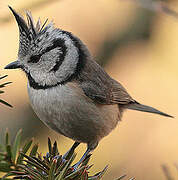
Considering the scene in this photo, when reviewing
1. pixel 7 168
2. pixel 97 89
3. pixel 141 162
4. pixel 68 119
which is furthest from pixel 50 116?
pixel 141 162

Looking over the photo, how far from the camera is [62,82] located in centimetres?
325

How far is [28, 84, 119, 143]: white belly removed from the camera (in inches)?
122

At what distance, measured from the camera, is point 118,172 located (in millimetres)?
5125

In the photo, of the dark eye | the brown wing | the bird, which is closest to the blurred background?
the brown wing

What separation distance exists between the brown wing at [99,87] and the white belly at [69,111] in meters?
0.10

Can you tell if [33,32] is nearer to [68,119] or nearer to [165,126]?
[68,119]

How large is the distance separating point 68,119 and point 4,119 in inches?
97.4

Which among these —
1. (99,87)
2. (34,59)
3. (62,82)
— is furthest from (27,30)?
(99,87)

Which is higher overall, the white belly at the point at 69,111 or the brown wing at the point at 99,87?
the brown wing at the point at 99,87

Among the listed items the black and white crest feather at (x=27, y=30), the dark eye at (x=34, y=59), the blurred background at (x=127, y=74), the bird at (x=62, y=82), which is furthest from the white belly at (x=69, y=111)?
the blurred background at (x=127, y=74)

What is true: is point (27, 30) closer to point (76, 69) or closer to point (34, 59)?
point (34, 59)

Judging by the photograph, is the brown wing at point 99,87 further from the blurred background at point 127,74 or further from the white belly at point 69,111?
the blurred background at point 127,74

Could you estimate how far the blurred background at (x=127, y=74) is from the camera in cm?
541

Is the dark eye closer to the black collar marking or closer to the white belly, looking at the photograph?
the black collar marking
